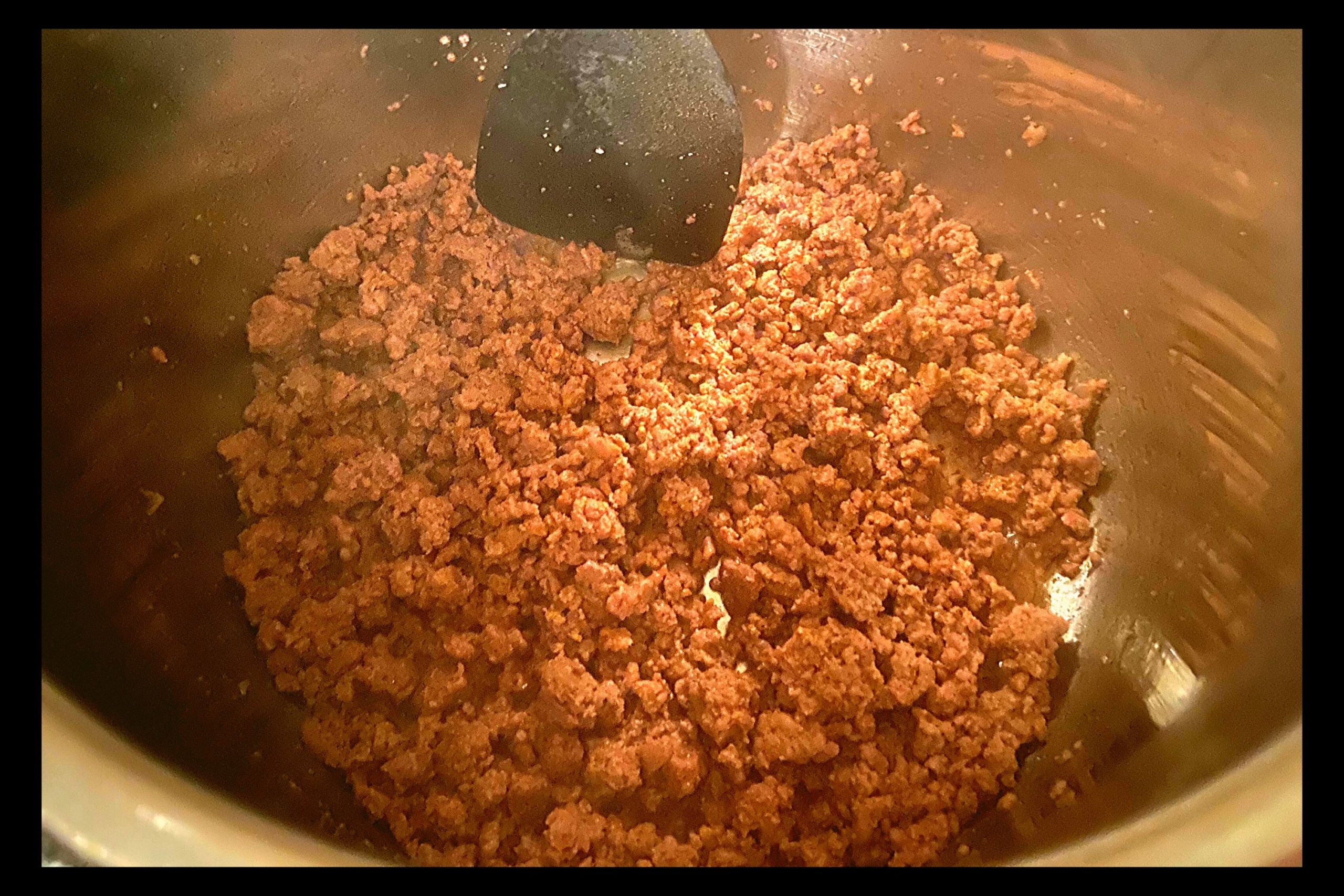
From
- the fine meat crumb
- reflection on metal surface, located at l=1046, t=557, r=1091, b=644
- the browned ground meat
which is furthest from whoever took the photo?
the fine meat crumb

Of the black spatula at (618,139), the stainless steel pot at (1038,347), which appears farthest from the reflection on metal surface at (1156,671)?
the black spatula at (618,139)

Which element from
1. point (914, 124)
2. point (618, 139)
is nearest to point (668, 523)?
point (618, 139)

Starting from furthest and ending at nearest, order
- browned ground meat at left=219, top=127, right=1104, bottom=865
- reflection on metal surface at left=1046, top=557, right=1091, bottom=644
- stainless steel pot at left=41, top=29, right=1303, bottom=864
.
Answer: reflection on metal surface at left=1046, top=557, right=1091, bottom=644 < browned ground meat at left=219, top=127, right=1104, bottom=865 < stainless steel pot at left=41, top=29, right=1303, bottom=864

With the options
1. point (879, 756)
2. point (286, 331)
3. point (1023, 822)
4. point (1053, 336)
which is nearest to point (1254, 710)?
point (1023, 822)

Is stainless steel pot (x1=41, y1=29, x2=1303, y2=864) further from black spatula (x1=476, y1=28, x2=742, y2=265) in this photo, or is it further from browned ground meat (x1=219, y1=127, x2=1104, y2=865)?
black spatula (x1=476, y1=28, x2=742, y2=265)

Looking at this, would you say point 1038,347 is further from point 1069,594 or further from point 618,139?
point 618,139

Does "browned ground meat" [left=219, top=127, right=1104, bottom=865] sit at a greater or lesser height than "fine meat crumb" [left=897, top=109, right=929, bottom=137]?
lesser

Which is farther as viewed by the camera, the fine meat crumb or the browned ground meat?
the fine meat crumb

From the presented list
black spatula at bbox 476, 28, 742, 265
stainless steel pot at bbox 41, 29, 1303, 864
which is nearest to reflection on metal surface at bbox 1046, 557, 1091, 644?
stainless steel pot at bbox 41, 29, 1303, 864
